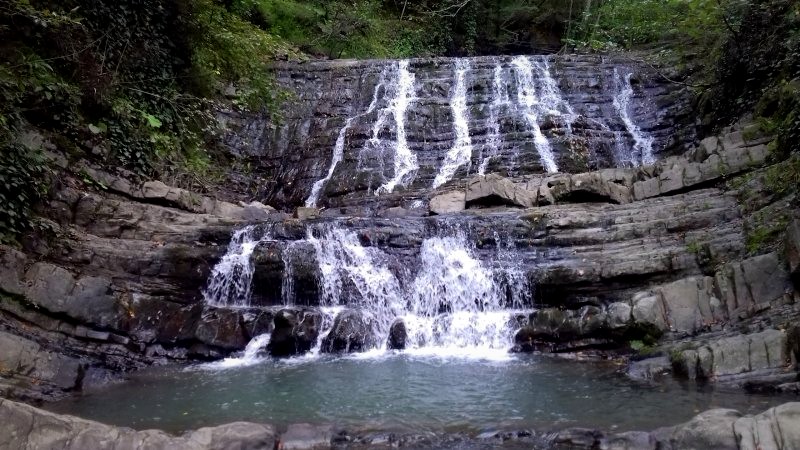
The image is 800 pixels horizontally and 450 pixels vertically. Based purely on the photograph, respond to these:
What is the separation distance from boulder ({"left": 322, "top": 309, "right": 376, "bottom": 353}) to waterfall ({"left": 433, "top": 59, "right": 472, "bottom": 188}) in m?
6.34

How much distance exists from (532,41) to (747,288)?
23.0 meters

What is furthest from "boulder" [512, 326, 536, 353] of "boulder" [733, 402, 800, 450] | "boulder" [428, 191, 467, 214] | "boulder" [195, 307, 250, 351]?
"boulder" [733, 402, 800, 450]

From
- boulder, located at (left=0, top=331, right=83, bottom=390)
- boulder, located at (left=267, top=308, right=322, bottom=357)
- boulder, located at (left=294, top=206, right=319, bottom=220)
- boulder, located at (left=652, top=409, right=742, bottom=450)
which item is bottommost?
boulder, located at (left=652, top=409, right=742, bottom=450)

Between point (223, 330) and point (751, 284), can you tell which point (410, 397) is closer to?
point (223, 330)

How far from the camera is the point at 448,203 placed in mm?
13578

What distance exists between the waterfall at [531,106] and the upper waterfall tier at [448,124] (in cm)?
3

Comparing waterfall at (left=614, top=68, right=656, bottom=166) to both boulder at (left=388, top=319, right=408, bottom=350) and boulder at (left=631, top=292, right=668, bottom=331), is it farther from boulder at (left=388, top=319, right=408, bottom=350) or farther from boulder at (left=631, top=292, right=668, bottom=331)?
boulder at (left=388, top=319, right=408, bottom=350)

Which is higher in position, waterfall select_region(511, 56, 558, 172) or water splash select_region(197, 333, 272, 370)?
waterfall select_region(511, 56, 558, 172)

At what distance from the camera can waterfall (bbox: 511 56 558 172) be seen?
16038 millimetres

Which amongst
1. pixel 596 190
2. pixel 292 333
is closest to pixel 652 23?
pixel 596 190

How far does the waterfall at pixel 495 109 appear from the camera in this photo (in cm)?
1634

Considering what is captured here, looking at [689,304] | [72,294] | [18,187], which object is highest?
[18,187]

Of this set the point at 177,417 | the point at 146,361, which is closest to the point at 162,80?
the point at 146,361

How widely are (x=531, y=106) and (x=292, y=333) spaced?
37.0 ft
